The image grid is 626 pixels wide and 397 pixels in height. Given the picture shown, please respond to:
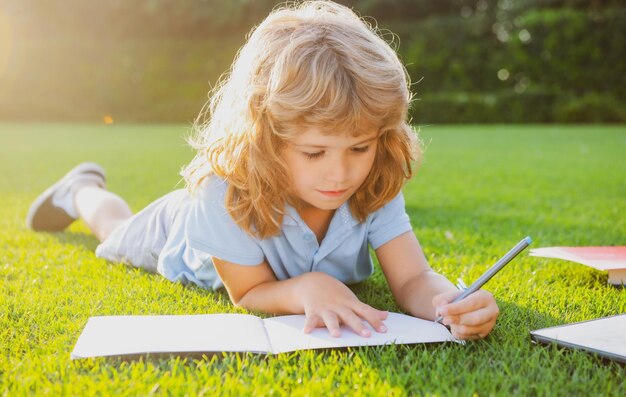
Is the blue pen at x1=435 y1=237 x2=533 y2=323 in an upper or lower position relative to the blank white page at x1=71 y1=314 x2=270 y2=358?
upper

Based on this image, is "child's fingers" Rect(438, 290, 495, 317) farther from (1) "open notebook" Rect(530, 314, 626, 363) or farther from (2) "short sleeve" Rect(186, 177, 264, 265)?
(2) "short sleeve" Rect(186, 177, 264, 265)

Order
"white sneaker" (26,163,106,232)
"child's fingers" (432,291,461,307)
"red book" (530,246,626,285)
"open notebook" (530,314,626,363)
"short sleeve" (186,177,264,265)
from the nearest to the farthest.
A: "open notebook" (530,314,626,363) → "child's fingers" (432,291,461,307) → "short sleeve" (186,177,264,265) → "red book" (530,246,626,285) → "white sneaker" (26,163,106,232)

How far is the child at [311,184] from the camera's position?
1.89 m

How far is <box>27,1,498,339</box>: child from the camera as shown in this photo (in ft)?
6.19

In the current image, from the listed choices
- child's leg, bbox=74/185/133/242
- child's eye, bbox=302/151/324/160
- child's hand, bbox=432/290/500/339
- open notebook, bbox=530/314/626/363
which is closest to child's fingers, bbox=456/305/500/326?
child's hand, bbox=432/290/500/339

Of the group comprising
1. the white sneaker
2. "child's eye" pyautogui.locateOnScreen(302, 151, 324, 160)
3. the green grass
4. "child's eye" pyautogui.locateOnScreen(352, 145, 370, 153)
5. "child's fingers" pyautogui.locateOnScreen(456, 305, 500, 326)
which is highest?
"child's eye" pyautogui.locateOnScreen(352, 145, 370, 153)

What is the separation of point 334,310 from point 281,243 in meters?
0.49

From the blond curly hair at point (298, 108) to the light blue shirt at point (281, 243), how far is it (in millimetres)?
46

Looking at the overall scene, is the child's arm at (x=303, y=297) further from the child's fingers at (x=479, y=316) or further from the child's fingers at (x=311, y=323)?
the child's fingers at (x=479, y=316)

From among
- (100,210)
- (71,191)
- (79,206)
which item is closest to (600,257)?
(100,210)

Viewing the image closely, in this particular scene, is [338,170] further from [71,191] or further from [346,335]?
[71,191]

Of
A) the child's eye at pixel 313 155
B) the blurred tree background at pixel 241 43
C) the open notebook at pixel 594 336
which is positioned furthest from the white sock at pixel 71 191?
the blurred tree background at pixel 241 43

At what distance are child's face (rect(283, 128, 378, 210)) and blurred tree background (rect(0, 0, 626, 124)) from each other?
640 inches

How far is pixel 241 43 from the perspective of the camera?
67.8 ft
